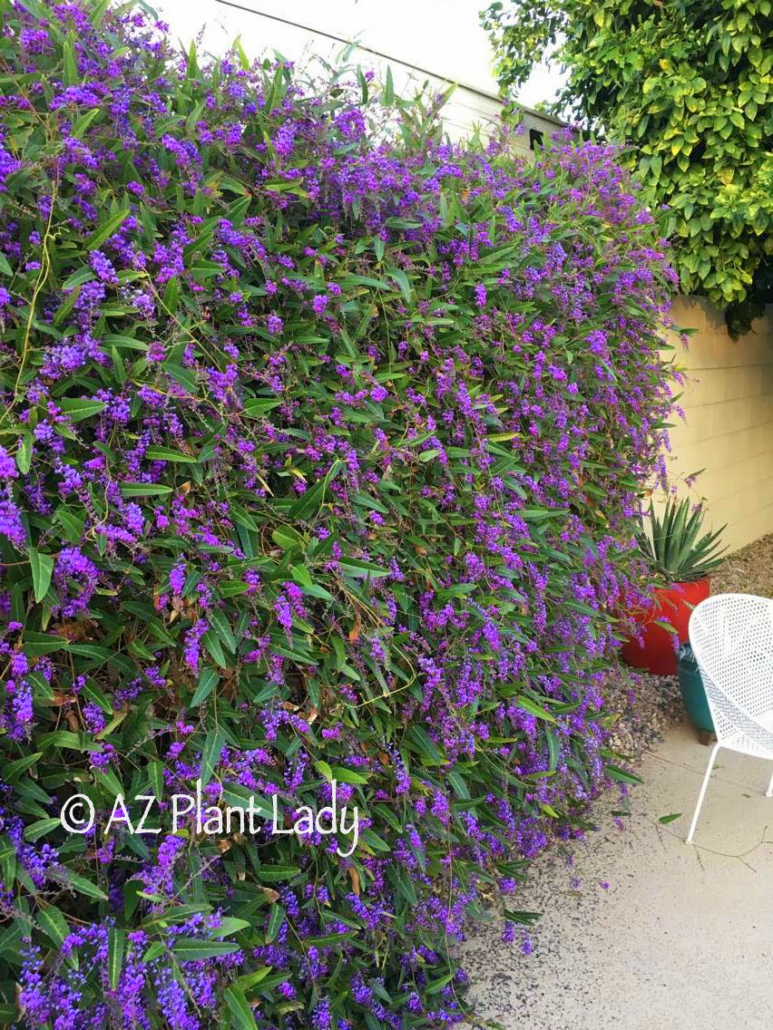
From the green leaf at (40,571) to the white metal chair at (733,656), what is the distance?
2.46 meters

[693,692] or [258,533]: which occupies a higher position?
[258,533]

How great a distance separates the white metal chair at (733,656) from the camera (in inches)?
122

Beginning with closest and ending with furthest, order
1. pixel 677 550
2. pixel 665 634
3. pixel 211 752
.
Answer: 1. pixel 211 752
2. pixel 665 634
3. pixel 677 550

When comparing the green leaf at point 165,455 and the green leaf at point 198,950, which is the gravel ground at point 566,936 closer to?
the green leaf at point 198,950

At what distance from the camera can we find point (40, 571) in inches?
51.1

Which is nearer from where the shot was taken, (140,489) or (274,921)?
(140,489)

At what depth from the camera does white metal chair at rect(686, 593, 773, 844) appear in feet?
10.1

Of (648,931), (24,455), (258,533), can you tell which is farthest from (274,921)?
(648,931)

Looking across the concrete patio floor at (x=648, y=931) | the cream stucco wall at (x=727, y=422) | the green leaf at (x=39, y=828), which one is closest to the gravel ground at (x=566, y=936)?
the concrete patio floor at (x=648, y=931)

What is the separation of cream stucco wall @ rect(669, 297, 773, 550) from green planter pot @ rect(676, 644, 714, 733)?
5.89ft

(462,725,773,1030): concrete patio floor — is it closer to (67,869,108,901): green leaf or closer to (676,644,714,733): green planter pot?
(676,644,714,733): green planter pot

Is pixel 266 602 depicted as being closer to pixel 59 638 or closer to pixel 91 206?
pixel 59 638

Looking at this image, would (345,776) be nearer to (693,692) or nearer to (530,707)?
(530,707)

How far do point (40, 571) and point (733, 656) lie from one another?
9.15 ft
